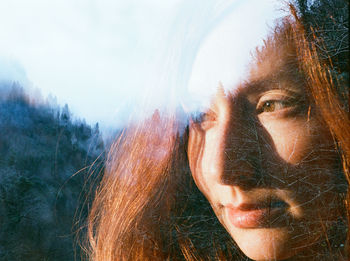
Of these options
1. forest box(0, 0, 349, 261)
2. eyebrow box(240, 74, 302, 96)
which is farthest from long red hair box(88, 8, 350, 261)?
eyebrow box(240, 74, 302, 96)

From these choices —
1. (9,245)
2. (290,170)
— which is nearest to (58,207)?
(9,245)

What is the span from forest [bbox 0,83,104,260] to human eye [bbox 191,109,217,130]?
0.72ft

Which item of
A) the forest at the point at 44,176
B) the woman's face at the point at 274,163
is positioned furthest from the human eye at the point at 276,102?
the forest at the point at 44,176

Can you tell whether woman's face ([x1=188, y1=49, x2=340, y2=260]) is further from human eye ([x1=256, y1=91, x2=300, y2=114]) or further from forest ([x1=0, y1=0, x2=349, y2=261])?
forest ([x1=0, y1=0, x2=349, y2=261])

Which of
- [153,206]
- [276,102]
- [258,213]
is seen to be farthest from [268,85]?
[153,206]

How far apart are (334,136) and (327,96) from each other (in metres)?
0.08

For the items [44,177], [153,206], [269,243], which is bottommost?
[269,243]

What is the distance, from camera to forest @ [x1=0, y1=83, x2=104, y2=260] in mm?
647

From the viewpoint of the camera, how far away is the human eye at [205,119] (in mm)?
611

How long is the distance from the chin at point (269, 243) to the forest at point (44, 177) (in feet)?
1.17

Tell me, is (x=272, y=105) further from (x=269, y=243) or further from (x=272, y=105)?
(x=269, y=243)

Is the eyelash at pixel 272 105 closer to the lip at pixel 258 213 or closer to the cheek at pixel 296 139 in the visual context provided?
the cheek at pixel 296 139

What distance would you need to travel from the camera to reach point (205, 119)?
0.62 m

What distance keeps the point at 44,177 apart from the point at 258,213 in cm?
46
